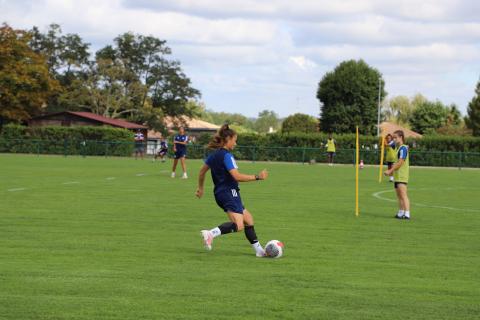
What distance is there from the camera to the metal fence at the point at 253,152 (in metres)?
58.3

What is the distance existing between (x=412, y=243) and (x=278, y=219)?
12.8ft

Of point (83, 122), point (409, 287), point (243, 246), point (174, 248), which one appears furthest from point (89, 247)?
point (83, 122)

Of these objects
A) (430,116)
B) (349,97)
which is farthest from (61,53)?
(430,116)

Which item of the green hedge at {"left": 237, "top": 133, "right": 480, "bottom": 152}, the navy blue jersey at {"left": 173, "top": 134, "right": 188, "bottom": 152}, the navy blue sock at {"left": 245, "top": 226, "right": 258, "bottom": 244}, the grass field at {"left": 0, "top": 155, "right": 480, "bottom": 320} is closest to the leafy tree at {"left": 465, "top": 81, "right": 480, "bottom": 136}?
the green hedge at {"left": 237, "top": 133, "right": 480, "bottom": 152}

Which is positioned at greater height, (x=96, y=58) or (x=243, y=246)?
(x=96, y=58)

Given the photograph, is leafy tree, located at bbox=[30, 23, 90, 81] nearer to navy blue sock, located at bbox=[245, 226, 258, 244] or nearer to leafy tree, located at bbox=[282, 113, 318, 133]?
leafy tree, located at bbox=[282, 113, 318, 133]

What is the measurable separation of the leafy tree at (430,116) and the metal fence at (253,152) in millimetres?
73725

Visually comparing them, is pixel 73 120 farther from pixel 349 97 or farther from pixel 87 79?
pixel 349 97

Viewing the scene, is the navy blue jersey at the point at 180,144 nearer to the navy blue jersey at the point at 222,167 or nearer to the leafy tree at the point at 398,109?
the navy blue jersey at the point at 222,167

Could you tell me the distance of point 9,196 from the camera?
2041 cm

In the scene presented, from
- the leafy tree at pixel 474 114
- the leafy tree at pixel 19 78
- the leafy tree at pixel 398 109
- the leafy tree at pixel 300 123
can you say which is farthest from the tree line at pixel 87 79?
the leafy tree at pixel 398 109

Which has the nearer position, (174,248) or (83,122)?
(174,248)

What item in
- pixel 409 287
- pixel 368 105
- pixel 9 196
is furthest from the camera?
pixel 368 105

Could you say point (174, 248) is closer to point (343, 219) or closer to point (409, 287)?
point (409, 287)
